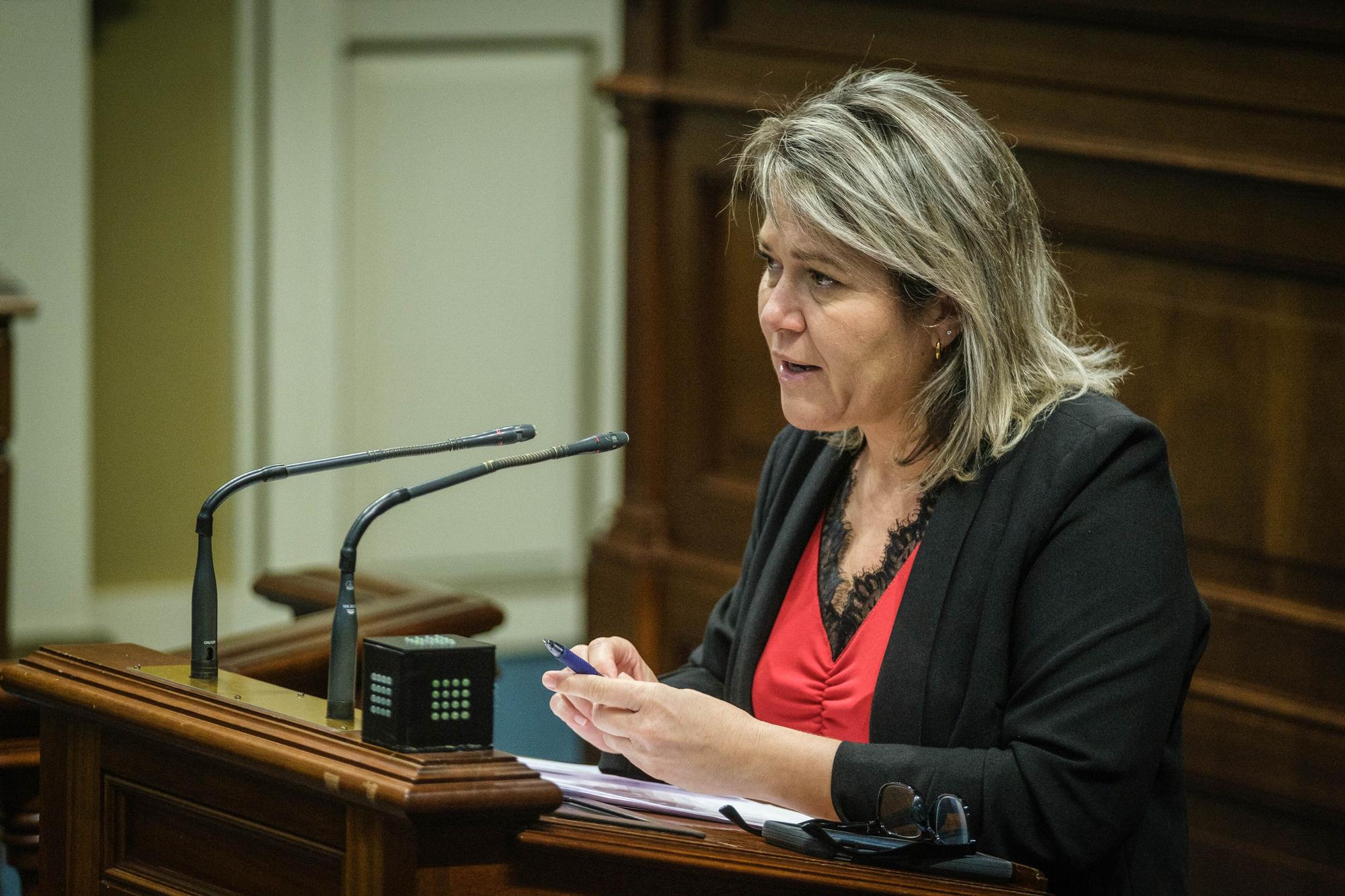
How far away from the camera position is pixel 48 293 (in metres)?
4.77

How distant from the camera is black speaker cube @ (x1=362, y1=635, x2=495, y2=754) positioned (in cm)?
139

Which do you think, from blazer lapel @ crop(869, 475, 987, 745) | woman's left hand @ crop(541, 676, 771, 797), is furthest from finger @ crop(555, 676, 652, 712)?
blazer lapel @ crop(869, 475, 987, 745)

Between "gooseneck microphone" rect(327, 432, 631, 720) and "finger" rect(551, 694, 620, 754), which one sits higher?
"gooseneck microphone" rect(327, 432, 631, 720)

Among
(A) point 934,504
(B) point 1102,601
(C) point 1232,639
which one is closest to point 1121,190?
(C) point 1232,639

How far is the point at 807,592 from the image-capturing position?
204 centimetres

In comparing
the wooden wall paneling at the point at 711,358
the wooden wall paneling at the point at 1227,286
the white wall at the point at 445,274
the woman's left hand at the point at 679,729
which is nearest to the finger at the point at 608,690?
the woman's left hand at the point at 679,729

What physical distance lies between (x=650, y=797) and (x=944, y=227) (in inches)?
27.4

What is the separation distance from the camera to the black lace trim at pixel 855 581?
1.94 meters

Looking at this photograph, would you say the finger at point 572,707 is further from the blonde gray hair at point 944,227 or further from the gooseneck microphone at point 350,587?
the blonde gray hair at point 944,227

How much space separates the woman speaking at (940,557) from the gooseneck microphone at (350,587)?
0.71 ft

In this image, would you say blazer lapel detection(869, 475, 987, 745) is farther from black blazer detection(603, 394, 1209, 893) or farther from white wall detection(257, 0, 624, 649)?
white wall detection(257, 0, 624, 649)

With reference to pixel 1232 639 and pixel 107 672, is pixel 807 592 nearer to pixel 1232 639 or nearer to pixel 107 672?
pixel 107 672

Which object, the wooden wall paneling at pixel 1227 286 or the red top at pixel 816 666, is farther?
the wooden wall paneling at pixel 1227 286

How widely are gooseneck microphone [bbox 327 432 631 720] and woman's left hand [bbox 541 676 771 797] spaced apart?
0.71 feet
